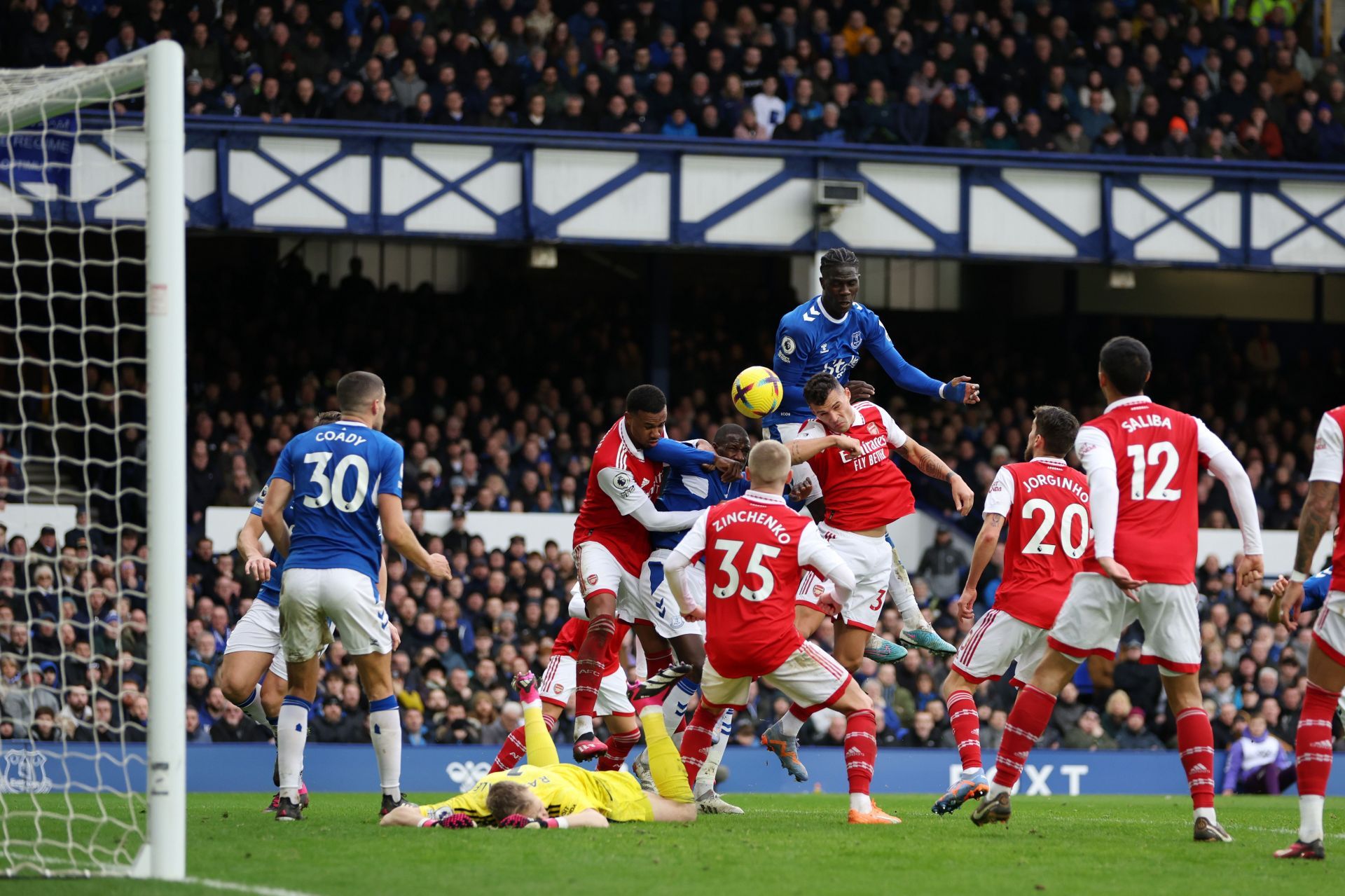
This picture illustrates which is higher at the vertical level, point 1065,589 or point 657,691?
point 1065,589

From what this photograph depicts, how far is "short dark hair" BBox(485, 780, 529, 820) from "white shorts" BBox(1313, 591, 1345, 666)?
3.99m

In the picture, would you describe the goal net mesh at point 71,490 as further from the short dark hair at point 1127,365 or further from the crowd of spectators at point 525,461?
the short dark hair at point 1127,365

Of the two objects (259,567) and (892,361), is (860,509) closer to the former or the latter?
(892,361)

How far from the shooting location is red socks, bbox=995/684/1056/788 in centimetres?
892

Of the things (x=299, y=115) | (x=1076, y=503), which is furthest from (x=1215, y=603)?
(x=299, y=115)

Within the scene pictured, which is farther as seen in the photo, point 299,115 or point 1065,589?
point 299,115

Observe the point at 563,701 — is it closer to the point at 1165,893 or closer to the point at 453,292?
the point at 1165,893

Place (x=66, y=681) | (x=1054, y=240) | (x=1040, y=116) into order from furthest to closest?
(x=1040, y=116), (x=1054, y=240), (x=66, y=681)

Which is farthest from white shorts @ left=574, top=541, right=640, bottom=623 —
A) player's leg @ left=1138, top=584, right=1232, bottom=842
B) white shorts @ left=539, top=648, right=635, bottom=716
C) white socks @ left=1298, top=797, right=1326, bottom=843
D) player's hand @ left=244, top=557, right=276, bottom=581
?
white socks @ left=1298, top=797, right=1326, bottom=843

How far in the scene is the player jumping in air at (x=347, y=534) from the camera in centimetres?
895

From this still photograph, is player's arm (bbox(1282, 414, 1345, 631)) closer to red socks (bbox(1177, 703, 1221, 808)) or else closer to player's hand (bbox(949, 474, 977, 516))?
red socks (bbox(1177, 703, 1221, 808))

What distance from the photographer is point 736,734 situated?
17.9m

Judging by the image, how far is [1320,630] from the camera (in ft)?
26.0

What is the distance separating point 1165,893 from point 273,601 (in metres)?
5.89
